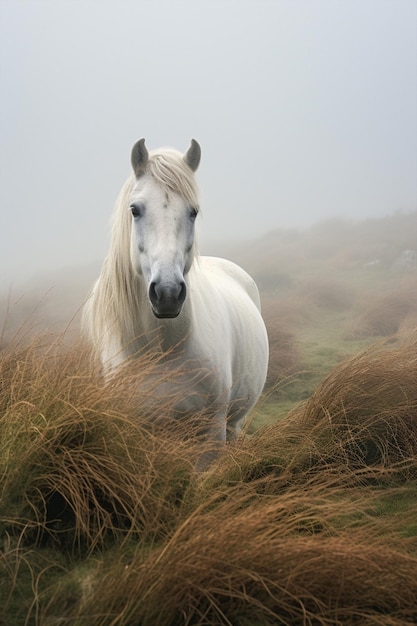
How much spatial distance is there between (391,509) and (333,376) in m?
0.77

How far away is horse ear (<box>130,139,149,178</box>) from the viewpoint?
2.47 metres

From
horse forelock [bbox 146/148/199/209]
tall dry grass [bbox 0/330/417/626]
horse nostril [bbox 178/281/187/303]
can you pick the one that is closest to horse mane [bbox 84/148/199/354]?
horse forelock [bbox 146/148/199/209]

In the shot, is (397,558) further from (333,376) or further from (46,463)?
(333,376)

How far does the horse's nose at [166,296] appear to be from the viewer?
210 centimetres

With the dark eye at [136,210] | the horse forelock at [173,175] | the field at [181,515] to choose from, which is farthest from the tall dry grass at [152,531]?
the horse forelock at [173,175]

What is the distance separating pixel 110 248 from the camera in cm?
263

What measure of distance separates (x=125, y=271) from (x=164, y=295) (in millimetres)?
518

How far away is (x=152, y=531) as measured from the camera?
5.48 ft

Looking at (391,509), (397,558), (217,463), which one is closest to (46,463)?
(217,463)

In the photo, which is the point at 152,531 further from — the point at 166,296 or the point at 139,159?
the point at 139,159

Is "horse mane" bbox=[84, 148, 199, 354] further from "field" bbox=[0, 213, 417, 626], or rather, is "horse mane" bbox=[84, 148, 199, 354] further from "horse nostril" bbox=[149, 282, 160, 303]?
"horse nostril" bbox=[149, 282, 160, 303]

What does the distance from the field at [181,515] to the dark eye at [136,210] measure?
2.04ft

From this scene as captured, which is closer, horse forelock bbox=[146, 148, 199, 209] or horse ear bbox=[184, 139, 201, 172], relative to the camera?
horse forelock bbox=[146, 148, 199, 209]

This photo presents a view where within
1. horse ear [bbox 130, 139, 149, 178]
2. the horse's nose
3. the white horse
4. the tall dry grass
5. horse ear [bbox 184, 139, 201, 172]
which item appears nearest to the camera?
the tall dry grass
